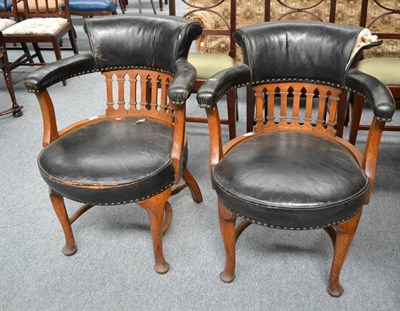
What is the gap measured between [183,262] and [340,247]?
Result: 0.64 metres

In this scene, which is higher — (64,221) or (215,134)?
(215,134)

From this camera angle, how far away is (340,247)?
1.53 meters

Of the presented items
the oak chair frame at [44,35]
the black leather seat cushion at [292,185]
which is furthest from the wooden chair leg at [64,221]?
the oak chair frame at [44,35]

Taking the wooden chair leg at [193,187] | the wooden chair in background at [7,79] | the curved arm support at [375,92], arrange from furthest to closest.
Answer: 1. the wooden chair in background at [7,79]
2. the wooden chair leg at [193,187]
3. the curved arm support at [375,92]

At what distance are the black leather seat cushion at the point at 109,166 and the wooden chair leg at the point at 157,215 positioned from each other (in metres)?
0.04

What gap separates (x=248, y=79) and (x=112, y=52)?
0.62 m

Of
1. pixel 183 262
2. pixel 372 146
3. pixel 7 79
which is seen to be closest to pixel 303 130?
pixel 372 146

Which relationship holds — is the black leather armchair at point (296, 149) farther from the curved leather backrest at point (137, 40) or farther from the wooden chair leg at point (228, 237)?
the curved leather backrest at point (137, 40)

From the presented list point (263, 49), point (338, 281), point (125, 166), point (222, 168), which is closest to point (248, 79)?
point (263, 49)

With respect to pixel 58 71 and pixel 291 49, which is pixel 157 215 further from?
pixel 291 49

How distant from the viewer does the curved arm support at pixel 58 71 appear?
166 cm

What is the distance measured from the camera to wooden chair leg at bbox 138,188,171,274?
5.33ft

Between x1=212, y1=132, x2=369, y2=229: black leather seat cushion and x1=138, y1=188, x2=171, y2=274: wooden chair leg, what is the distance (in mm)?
237

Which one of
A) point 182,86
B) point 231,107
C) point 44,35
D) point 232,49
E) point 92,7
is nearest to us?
point 182,86
